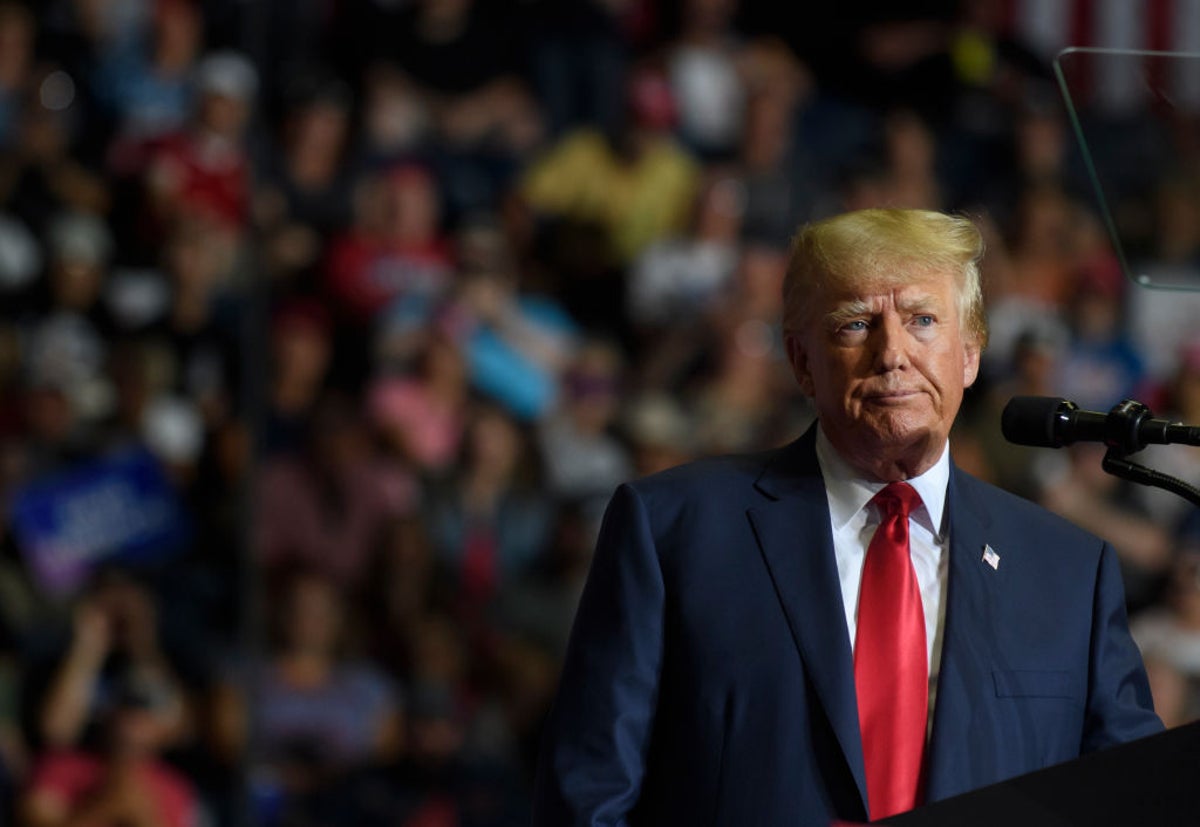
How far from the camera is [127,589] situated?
4719mm

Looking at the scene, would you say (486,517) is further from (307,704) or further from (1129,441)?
(1129,441)

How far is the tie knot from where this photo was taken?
1715mm

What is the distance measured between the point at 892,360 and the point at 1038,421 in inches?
5.5

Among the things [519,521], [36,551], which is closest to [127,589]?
[36,551]

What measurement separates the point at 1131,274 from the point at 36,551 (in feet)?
11.4

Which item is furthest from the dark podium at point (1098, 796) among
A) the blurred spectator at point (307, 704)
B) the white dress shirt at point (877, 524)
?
the blurred spectator at point (307, 704)

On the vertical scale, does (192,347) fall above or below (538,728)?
above

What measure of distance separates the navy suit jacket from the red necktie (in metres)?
0.03

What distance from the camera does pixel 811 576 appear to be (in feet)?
5.49

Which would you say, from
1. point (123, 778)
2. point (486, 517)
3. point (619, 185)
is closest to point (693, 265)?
point (619, 185)

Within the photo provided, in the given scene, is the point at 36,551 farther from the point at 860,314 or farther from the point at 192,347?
the point at 860,314

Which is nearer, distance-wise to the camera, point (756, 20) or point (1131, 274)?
point (1131, 274)

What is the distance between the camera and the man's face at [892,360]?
1645mm

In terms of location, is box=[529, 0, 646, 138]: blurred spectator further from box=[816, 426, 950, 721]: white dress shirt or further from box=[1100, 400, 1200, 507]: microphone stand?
box=[1100, 400, 1200, 507]: microphone stand
